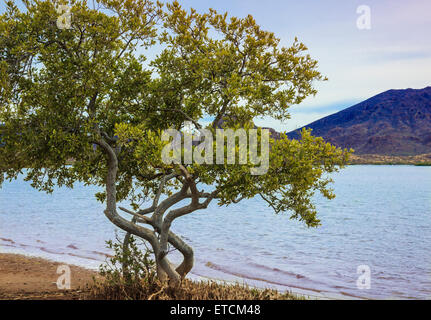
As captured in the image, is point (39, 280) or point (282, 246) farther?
point (282, 246)

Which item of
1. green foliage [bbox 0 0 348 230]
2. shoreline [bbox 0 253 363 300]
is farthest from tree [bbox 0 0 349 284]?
shoreline [bbox 0 253 363 300]

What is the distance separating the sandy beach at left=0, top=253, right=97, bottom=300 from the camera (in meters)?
12.6

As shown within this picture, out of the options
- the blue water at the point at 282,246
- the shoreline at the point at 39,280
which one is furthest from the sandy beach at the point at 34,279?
the blue water at the point at 282,246

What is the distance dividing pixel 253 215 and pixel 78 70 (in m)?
46.4

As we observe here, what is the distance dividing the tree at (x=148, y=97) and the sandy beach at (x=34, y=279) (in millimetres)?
3754

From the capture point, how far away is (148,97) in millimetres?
10367

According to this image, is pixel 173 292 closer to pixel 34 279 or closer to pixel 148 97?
pixel 148 97

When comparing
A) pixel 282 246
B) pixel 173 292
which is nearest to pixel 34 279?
pixel 173 292

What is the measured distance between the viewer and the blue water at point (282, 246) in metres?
21.8

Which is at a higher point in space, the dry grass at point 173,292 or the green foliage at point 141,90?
the green foliage at point 141,90

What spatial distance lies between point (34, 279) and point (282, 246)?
64.4ft

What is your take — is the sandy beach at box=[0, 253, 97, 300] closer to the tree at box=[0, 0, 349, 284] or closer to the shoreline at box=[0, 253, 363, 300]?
the shoreline at box=[0, 253, 363, 300]

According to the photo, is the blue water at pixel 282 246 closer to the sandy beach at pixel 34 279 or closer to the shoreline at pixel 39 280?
the shoreline at pixel 39 280

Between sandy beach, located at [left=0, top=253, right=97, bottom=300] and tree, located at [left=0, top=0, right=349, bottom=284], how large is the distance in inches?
148
